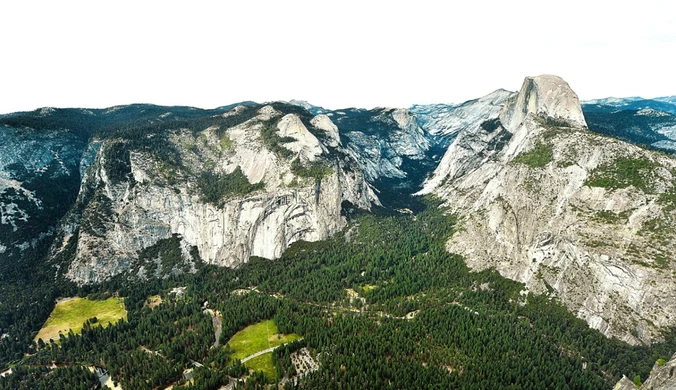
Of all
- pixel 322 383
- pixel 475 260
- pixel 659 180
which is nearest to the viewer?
pixel 322 383

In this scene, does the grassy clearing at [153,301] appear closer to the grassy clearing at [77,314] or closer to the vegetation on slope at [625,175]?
the grassy clearing at [77,314]

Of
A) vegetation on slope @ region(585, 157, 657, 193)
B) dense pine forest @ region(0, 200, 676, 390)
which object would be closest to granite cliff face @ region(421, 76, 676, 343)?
vegetation on slope @ region(585, 157, 657, 193)

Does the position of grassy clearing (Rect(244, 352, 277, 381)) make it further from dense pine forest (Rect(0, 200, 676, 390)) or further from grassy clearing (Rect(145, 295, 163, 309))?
grassy clearing (Rect(145, 295, 163, 309))

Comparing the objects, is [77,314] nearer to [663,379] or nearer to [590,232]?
[663,379]

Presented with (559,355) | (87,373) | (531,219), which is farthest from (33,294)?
(531,219)

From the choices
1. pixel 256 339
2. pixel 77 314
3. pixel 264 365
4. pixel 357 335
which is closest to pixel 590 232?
pixel 357 335

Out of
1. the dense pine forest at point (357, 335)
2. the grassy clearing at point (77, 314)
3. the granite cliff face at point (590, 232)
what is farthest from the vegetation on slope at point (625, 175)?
the grassy clearing at point (77, 314)

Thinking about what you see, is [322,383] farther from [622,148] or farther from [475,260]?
[622,148]
